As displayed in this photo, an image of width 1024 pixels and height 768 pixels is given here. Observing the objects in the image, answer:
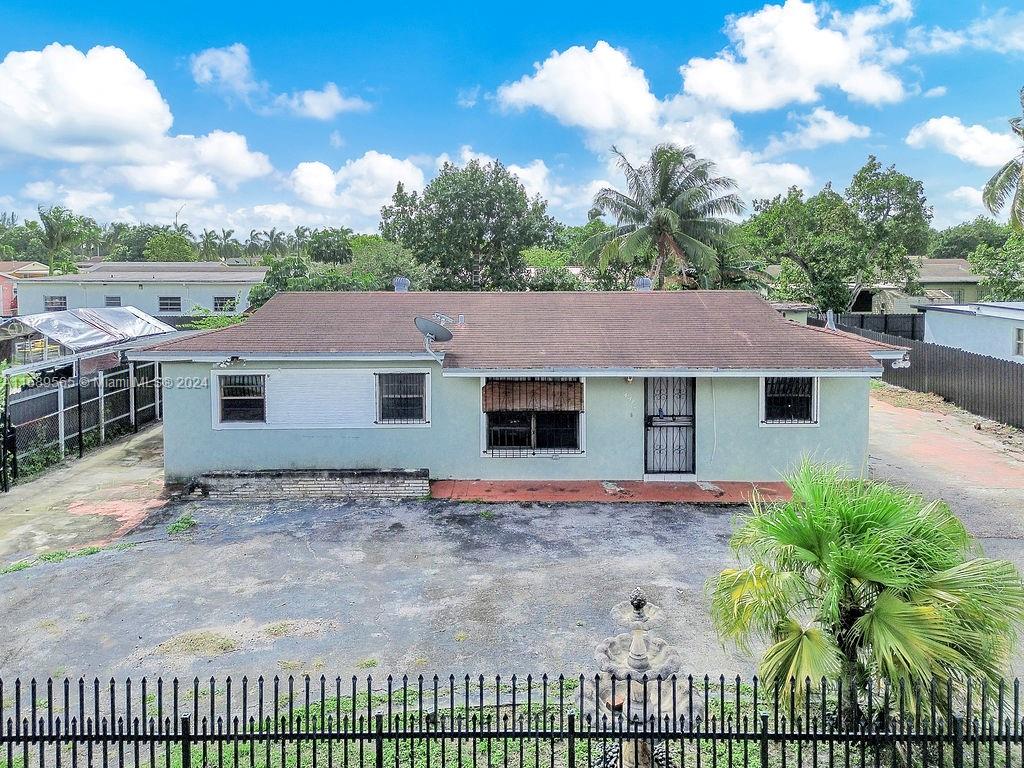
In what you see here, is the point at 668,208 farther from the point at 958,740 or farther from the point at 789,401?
the point at 958,740

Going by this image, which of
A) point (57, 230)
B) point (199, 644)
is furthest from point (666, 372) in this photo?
point (57, 230)

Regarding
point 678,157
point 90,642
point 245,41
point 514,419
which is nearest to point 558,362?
point 514,419

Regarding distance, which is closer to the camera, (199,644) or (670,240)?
(199,644)

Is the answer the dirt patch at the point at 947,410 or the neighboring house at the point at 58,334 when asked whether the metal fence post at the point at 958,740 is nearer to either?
the dirt patch at the point at 947,410

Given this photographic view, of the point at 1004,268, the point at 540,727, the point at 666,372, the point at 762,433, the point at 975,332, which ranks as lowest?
the point at 540,727

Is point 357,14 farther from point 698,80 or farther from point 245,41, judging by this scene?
point 698,80

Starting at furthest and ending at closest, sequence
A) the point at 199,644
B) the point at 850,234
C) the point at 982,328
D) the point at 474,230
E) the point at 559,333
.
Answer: the point at 474,230 → the point at 850,234 → the point at 982,328 → the point at 559,333 → the point at 199,644

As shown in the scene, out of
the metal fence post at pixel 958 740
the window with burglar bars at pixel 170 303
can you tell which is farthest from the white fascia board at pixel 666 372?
the window with burglar bars at pixel 170 303
